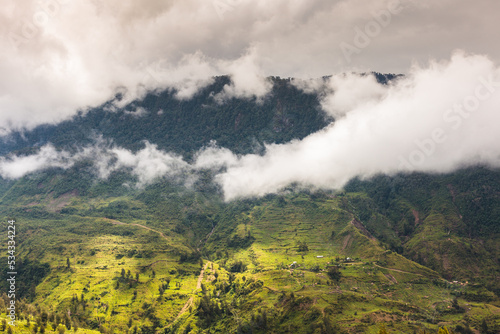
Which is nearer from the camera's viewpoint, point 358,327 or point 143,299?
point 358,327

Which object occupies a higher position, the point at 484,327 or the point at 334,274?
the point at 334,274

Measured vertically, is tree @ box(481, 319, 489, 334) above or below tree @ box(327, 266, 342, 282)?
below

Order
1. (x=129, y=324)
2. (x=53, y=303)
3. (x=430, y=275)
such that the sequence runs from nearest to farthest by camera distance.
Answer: (x=129, y=324) < (x=53, y=303) < (x=430, y=275)

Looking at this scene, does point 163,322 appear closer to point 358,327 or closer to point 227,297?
point 227,297

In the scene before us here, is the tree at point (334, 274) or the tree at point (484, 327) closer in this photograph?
the tree at point (484, 327)

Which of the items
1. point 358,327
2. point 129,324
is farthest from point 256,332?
point 129,324

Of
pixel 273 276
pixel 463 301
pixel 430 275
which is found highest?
pixel 273 276

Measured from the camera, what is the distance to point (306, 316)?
13750 centimetres

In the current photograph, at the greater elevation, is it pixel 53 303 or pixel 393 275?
pixel 53 303

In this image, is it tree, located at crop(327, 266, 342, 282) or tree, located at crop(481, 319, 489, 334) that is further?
tree, located at crop(327, 266, 342, 282)

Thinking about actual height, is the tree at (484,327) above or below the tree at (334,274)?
below

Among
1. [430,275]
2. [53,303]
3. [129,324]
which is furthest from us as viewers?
A: [430,275]

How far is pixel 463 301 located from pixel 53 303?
22931 centimetres

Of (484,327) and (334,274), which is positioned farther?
(334,274)
